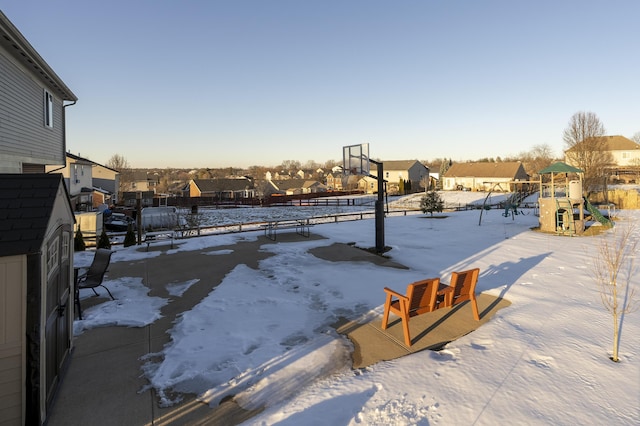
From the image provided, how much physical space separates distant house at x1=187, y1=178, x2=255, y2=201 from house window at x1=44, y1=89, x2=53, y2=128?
6020 cm

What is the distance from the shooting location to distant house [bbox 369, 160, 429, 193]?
83812mm

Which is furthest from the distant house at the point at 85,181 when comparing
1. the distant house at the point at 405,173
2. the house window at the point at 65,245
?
the distant house at the point at 405,173

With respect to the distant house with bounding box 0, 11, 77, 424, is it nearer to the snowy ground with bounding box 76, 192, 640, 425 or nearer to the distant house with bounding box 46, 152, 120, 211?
the snowy ground with bounding box 76, 192, 640, 425

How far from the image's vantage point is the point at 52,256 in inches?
172

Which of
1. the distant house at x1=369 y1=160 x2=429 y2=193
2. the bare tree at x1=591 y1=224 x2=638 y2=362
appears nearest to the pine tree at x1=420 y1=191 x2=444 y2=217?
the bare tree at x1=591 y1=224 x2=638 y2=362

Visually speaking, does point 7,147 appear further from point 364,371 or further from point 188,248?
point 364,371

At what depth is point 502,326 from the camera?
19.6 feet

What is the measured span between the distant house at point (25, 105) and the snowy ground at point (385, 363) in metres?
6.68

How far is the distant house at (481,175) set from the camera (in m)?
71.6

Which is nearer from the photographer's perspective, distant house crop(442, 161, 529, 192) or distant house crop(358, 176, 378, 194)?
distant house crop(442, 161, 529, 192)

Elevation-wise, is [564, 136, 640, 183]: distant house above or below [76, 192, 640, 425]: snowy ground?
above

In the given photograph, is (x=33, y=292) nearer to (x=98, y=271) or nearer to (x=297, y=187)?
(x=98, y=271)

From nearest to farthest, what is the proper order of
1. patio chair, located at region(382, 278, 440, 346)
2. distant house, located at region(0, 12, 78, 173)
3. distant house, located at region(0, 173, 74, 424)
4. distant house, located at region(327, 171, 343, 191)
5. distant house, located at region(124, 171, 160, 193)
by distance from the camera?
distant house, located at region(0, 173, 74, 424) → patio chair, located at region(382, 278, 440, 346) → distant house, located at region(0, 12, 78, 173) → distant house, located at region(124, 171, 160, 193) → distant house, located at region(327, 171, 343, 191)

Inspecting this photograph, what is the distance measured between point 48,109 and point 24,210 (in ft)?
47.3
